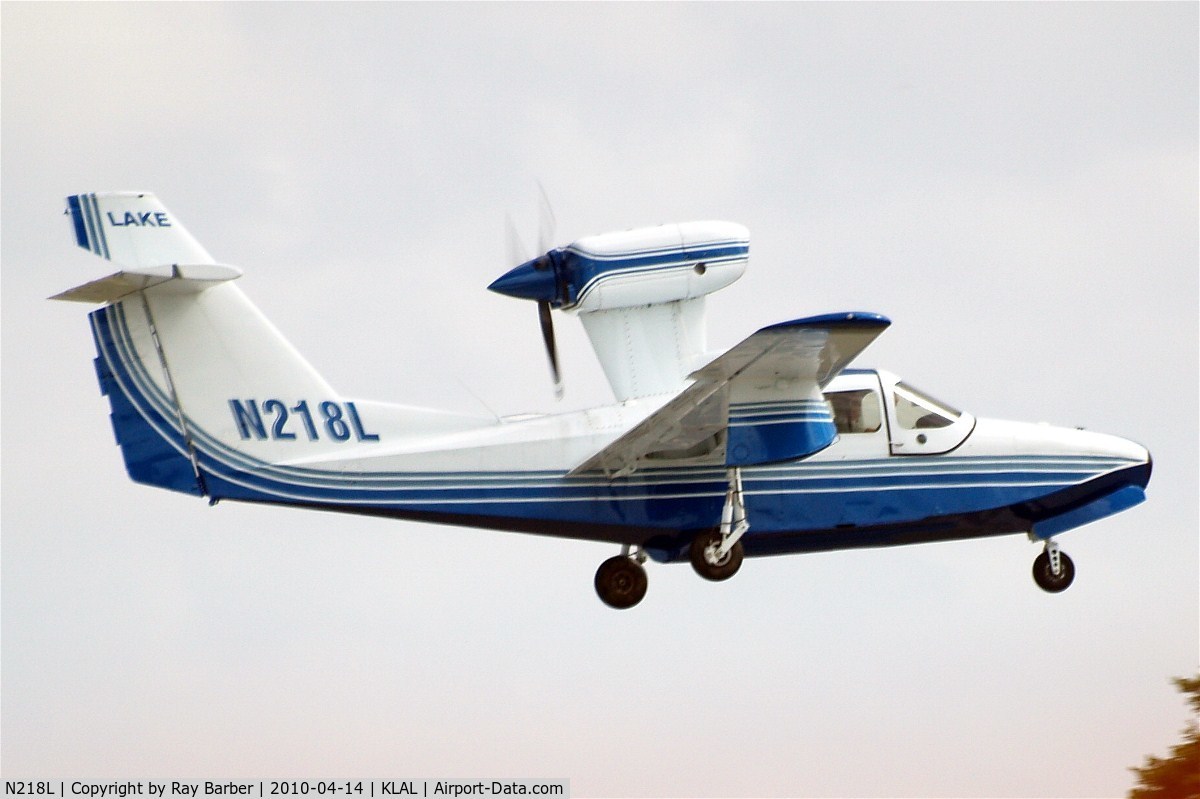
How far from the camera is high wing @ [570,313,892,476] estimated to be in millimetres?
18625

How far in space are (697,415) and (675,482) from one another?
103cm

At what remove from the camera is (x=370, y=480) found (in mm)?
19047

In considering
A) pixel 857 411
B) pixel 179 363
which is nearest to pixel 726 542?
pixel 857 411

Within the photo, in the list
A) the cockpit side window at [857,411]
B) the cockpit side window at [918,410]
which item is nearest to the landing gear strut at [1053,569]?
the cockpit side window at [918,410]

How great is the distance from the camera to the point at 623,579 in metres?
20.7

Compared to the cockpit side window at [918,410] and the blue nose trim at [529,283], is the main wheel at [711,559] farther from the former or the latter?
the blue nose trim at [529,283]

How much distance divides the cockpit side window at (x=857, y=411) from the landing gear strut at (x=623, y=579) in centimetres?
273

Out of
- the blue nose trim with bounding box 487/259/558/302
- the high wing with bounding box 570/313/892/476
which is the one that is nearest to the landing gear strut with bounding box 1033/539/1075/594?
the high wing with bounding box 570/313/892/476

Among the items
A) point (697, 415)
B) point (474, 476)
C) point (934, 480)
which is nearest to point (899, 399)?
point (934, 480)

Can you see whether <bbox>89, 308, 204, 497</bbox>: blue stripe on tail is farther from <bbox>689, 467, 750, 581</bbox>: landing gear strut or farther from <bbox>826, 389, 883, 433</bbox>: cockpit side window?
<bbox>826, 389, 883, 433</bbox>: cockpit side window

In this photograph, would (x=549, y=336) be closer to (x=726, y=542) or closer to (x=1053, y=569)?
(x=726, y=542)

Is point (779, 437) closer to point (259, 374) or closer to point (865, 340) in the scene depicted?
point (865, 340)

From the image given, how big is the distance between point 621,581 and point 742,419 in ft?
8.61

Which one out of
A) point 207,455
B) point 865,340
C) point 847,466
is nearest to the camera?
point 865,340
